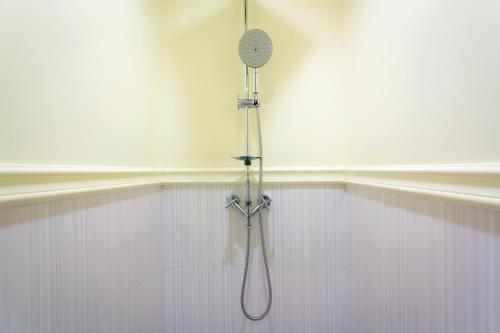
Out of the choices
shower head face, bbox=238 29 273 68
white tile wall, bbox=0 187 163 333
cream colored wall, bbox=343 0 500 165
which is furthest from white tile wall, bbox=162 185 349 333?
shower head face, bbox=238 29 273 68

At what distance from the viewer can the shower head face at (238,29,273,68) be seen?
3.59 feet

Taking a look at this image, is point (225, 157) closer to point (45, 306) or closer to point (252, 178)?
point (252, 178)

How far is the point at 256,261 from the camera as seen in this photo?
1291 mm

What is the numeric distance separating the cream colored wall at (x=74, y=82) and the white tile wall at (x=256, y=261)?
0.43m

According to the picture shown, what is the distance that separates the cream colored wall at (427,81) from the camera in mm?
495

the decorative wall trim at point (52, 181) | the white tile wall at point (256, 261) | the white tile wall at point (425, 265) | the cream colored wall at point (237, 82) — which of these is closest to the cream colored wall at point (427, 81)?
the cream colored wall at point (237, 82)

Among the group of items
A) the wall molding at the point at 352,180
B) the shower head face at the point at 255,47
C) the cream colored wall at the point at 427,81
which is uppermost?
the shower head face at the point at 255,47

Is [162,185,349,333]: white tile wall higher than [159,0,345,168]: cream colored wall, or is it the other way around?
[159,0,345,168]: cream colored wall

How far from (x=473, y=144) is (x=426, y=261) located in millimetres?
350

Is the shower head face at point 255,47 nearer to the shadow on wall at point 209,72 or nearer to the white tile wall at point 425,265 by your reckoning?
the shadow on wall at point 209,72

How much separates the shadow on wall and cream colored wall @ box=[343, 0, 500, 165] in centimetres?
46

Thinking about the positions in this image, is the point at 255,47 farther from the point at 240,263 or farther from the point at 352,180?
the point at 240,263

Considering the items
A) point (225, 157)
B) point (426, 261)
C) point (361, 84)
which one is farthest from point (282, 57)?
point (426, 261)

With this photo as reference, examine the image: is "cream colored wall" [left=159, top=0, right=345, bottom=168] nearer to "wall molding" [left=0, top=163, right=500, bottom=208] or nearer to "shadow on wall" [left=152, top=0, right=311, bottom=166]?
"shadow on wall" [left=152, top=0, right=311, bottom=166]
